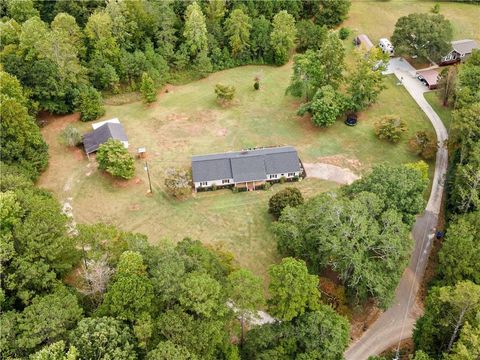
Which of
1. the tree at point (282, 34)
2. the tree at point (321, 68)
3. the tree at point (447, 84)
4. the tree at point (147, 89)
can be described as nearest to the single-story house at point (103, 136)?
the tree at point (147, 89)

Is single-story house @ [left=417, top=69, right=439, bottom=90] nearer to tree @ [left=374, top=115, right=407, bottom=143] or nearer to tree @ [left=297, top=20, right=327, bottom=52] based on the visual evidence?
tree @ [left=374, top=115, right=407, bottom=143]

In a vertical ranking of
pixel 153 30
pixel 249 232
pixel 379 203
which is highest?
pixel 153 30

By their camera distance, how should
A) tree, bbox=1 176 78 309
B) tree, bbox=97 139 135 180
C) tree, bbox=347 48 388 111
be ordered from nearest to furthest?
tree, bbox=1 176 78 309, tree, bbox=97 139 135 180, tree, bbox=347 48 388 111

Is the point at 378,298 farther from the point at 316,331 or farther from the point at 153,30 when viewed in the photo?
the point at 153,30

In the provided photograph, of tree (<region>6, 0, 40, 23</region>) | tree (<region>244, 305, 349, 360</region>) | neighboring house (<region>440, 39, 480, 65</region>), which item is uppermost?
tree (<region>6, 0, 40, 23</region>)

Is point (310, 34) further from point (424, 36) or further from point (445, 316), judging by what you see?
point (445, 316)

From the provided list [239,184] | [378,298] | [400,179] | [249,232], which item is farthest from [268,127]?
[378,298]

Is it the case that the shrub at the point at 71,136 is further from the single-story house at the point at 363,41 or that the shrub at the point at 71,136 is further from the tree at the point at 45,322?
the single-story house at the point at 363,41

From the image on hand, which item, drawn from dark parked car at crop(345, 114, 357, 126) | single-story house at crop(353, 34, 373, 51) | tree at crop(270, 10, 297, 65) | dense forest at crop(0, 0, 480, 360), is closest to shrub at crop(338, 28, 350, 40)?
single-story house at crop(353, 34, 373, 51)
